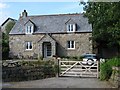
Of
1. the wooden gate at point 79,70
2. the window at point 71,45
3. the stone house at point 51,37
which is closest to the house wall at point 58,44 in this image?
the stone house at point 51,37

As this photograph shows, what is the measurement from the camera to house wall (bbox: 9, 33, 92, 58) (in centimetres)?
3709

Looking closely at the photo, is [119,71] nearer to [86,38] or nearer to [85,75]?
[85,75]

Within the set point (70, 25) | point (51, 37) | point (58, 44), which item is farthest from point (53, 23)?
point (58, 44)

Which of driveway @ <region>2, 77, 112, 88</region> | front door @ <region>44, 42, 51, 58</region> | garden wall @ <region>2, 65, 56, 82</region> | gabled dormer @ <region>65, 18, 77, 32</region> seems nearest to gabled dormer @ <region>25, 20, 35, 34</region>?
front door @ <region>44, 42, 51, 58</region>

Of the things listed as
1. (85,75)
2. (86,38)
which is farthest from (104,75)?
(86,38)

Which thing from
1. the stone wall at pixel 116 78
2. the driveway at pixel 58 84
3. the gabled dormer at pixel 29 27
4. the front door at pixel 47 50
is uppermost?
the gabled dormer at pixel 29 27

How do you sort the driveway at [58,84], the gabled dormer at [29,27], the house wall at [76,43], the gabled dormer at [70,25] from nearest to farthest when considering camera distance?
the driveway at [58,84] → the house wall at [76,43] → the gabled dormer at [70,25] → the gabled dormer at [29,27]

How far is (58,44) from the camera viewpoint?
125ft

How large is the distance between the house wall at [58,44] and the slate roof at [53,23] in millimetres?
723

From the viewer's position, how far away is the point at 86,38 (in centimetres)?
3703

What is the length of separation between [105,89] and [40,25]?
2890 centimetres

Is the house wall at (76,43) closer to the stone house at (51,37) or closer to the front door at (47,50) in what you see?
the stone house at (51,37)

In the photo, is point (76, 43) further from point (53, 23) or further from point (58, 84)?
point (58, 84)

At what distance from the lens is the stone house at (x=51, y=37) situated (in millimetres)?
37291
